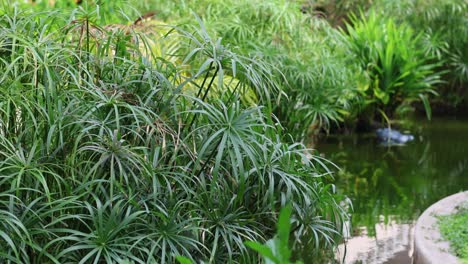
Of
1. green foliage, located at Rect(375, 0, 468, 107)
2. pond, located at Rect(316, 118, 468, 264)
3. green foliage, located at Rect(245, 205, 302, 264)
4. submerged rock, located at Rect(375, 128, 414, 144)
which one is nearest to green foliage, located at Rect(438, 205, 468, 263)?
pond, located at Rect(316, 118, 468, 264)

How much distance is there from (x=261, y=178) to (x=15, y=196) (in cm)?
110

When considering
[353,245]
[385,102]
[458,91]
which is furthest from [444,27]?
[353,245]

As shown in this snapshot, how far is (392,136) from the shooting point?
34.8ft

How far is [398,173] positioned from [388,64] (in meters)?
2.90

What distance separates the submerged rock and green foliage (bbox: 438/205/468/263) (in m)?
4.82

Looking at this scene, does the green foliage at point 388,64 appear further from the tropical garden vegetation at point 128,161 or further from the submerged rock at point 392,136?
the tropical garden vegetation at point 128,161

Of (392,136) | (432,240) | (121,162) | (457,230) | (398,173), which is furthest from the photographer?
(392,136)

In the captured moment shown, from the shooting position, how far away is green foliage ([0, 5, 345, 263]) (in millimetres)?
3336

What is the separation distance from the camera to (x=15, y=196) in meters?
3.23

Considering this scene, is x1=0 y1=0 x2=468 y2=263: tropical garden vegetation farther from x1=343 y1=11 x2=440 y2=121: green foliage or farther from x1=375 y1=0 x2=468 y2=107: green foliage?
x1=375 y1=0 x2=468 y2=107: green foliage

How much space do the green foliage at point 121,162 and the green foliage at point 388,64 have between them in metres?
7.05

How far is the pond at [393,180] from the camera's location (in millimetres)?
5754

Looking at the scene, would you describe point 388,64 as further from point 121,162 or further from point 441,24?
point 121,162

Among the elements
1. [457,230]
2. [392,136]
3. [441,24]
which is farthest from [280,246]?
[441,24]
